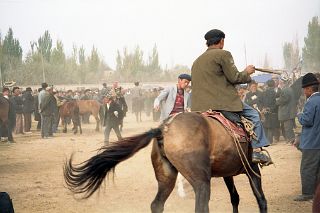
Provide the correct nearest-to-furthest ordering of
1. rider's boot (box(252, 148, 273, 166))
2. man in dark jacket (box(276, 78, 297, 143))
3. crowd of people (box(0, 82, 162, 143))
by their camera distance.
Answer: rider's boot (box(252, 148, 273, 166)), man in dark jacket (box(276, 78, 297, 143)), crowd of people (box(0, 82, 162, 143))

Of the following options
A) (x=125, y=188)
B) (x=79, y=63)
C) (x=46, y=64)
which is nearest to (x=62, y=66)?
(x=46, y=64)

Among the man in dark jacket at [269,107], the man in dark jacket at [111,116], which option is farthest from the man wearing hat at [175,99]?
the man in dark jacket at [269,107]

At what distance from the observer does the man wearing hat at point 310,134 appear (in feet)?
21.2

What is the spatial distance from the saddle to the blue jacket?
5.23 feet

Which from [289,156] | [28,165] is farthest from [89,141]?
[289,156]

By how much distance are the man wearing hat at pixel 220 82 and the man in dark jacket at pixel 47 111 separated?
12999 mm

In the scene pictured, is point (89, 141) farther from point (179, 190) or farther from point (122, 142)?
point (122, 142)

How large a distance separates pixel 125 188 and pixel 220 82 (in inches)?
145

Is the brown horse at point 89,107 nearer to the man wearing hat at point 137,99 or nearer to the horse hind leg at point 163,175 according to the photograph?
the man wearing hat at point 137,99

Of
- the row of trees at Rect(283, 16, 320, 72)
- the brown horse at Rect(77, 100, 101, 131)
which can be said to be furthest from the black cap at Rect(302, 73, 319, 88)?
the row of trees at Rect(283, 16, 320, 72)

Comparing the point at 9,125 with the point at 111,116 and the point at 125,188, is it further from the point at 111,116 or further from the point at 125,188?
the point at 125,188

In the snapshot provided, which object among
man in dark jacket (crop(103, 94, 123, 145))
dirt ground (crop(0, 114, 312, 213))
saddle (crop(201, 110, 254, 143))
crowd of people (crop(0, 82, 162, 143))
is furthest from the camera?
crowd of people (crop(0, 82, 162, 143))

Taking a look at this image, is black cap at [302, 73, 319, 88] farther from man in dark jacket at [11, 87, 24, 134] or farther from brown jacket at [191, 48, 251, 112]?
man in dark jacket at [11, 87, 24, 134]

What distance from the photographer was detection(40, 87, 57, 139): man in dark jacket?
17469 mm
